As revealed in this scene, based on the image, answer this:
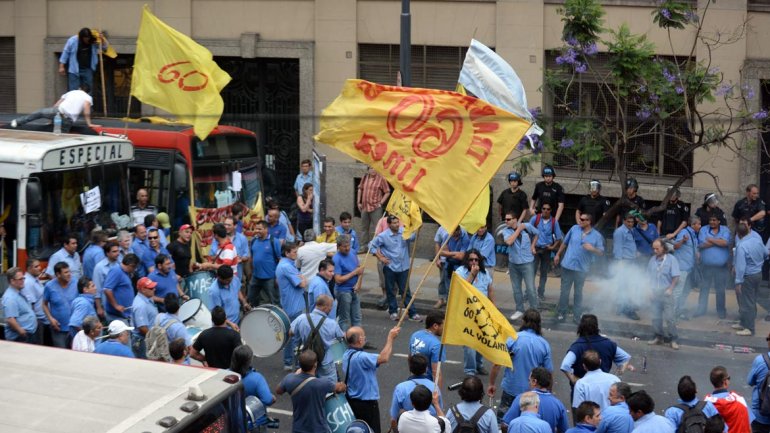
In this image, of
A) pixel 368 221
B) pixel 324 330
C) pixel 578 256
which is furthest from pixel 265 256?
pixel 368 221

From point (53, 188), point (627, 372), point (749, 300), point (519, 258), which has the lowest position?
point (627, 372)

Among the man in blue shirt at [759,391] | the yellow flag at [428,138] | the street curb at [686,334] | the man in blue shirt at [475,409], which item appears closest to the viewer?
the man in blue shirt at [475,409]

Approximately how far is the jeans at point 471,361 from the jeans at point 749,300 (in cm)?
415

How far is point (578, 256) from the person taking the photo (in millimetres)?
15305

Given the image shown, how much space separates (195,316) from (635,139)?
372 inches

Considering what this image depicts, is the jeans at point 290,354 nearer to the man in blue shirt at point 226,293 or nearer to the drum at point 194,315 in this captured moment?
the man in blue shirt at point 226,293

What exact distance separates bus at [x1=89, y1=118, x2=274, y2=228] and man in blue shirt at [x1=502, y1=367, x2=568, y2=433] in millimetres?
8425

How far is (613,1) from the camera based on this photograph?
18.6m

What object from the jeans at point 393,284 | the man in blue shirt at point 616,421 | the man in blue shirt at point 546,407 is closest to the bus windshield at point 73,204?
the jeans at point 393,284

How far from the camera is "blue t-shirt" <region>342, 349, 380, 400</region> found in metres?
9.77

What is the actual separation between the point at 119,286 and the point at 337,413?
4275 millimetres

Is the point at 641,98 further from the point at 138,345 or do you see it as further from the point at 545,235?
the point at 138,345

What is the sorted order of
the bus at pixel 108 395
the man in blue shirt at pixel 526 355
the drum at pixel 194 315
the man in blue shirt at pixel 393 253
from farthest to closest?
the man in blue shirt at pixel 393 253
the drum at pixel 194 315
the man in blue shirt at pixel 526 355
the bus at pixel 108 395

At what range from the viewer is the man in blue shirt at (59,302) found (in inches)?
481
